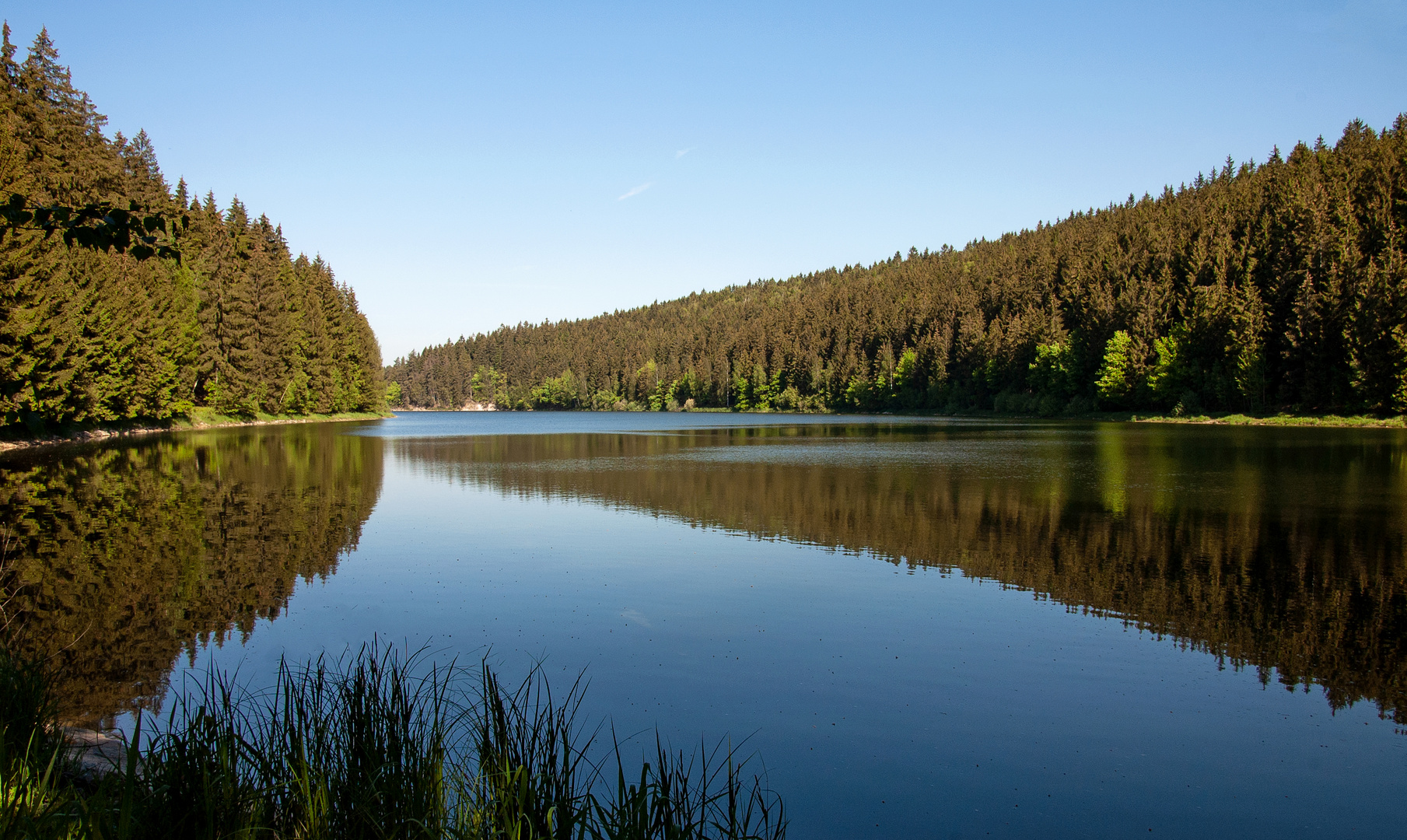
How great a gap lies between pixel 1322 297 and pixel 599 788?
73829 mm

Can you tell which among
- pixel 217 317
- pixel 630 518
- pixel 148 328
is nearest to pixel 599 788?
pixel 630 518

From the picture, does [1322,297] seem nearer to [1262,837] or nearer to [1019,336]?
[1019,336]

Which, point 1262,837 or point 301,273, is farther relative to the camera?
point 301,273

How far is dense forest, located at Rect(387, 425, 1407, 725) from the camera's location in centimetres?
1022

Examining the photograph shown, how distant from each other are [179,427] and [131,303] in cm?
1487

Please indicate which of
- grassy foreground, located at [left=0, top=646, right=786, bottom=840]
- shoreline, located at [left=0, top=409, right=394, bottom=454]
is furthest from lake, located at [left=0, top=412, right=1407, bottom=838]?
shoreline, located at [left=0, top=409, right=394, bottom=454]

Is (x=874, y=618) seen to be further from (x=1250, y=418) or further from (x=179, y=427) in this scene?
(x=1250, y=418)

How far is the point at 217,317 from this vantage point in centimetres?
6275

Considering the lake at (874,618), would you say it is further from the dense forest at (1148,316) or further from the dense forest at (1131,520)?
the dense forest at (1148,316)

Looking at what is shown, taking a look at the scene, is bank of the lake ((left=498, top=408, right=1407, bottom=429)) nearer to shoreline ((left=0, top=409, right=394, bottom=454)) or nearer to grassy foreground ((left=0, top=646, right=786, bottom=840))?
grassy foreground ((left=0, top=646, right=786, bottom=840))

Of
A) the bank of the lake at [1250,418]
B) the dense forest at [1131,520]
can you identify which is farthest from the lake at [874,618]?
the bank of the lake at [1250,418]

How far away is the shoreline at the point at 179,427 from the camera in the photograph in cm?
3553

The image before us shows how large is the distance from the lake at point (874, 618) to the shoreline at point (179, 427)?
482 inches

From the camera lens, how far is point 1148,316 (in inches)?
3194
